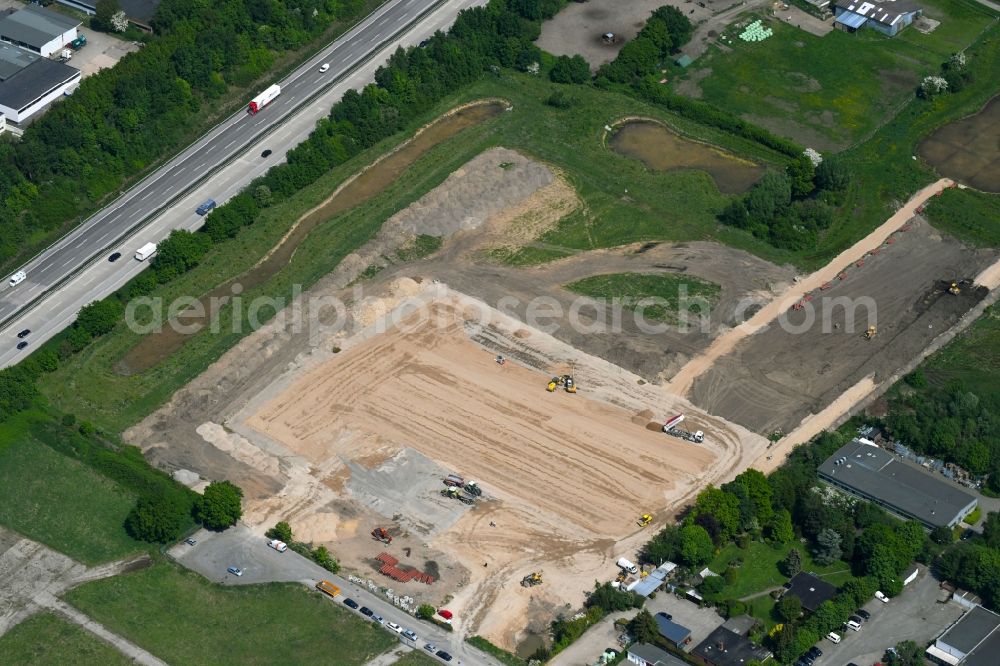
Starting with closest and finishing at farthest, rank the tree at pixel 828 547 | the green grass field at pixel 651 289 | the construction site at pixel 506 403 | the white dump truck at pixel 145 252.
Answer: the tree at pixel 828 547, the construction site at pixel 506 403, the green grass field at pixel 651 289, the white dump truck at pixel 145 252

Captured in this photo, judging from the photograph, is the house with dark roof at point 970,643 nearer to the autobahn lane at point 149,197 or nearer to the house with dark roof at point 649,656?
the house with dark roof at point 649,656

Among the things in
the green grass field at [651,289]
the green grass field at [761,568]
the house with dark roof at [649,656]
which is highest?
the green grass field at [651,289]

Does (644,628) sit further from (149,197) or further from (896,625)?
(149,197)

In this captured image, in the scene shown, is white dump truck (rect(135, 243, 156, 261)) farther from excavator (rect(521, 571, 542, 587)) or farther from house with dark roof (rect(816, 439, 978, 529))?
house with dark roof (rect(816, 439, 978, 529))

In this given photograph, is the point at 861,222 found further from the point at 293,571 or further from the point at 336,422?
the point at 293,571

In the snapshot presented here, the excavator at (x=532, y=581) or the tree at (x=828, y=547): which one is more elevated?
the excavator at (x=532, y=581)

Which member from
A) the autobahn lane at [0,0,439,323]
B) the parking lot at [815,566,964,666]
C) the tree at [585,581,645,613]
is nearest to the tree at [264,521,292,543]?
the tree at [585,581,645,613]

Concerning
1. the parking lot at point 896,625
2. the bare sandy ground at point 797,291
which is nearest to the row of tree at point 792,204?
the bare sandy ground at point 797,291

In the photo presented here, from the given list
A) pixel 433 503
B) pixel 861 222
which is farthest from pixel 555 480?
pixel 861 222
